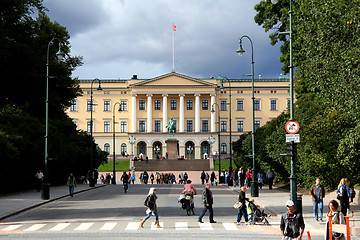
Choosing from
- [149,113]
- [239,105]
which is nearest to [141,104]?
[149,113]

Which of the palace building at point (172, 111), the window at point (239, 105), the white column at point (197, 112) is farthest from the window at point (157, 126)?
the window at point (239, 105)

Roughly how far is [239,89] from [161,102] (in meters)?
19.3

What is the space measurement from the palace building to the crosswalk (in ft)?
341

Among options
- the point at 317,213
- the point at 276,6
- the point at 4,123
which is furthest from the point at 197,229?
the point at 276,6

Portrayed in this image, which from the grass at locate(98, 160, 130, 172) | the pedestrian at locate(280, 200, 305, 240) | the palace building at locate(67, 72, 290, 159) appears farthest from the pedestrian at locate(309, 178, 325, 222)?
the palace building at locate(67, 72, 290, 159)

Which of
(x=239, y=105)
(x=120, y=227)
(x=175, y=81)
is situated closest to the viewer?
(x=120, y=227)

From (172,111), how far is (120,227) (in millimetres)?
110550

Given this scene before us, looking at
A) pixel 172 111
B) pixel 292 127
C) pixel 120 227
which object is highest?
pixel 172 111

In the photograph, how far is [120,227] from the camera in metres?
17.7

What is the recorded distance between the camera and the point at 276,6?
134 feet

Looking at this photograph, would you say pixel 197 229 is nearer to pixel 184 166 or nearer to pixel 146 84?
pixel 184 166

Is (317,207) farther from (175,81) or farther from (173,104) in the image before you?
(173,104)

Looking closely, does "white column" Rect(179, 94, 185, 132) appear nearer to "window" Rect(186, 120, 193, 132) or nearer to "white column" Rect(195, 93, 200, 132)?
"window" Rect(186, 120, 193, 132)

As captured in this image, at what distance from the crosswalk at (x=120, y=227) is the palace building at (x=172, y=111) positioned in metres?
104
